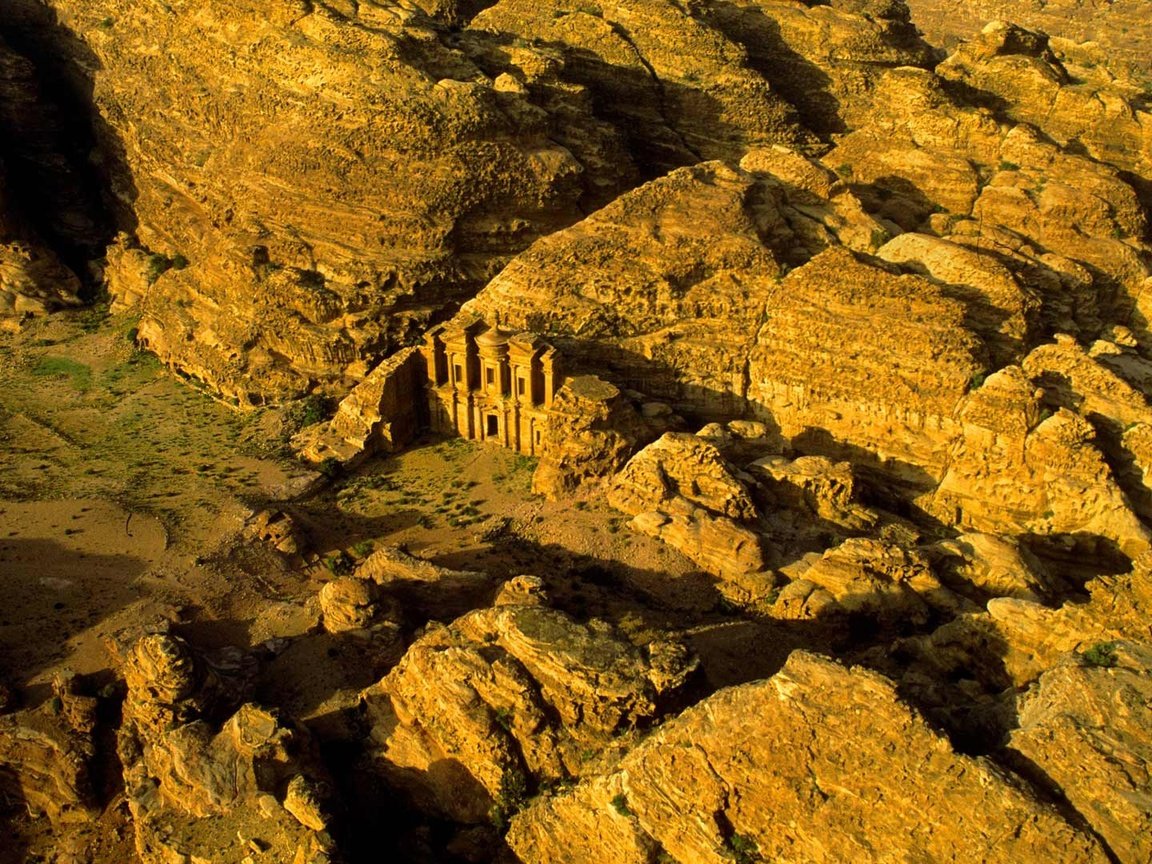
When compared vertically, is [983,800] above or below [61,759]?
above

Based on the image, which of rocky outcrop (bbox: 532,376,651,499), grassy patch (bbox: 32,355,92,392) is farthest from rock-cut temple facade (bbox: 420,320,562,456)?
grassy patch (bbox: 32,355,92,392)

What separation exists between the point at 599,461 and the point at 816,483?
6.69 m

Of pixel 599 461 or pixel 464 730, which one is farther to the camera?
pixel 599 461

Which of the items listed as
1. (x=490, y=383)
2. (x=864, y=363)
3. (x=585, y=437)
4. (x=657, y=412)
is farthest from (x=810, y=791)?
(x=490, y=383)

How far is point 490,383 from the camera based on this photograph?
35125 mm

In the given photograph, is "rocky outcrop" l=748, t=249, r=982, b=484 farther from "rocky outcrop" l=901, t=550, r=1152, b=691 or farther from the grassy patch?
the grassy patch

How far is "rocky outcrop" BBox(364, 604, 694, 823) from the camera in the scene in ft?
60.8

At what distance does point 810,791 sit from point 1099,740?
439 centimetres

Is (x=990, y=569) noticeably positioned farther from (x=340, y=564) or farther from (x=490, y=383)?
(x=340, y=564)

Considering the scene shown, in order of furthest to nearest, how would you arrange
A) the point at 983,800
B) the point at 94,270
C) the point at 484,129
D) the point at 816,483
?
the point at 94,270, the point at 484,129, the point at 816,483, the point at 983,800

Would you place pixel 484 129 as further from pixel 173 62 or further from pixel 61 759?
pixel 61 759

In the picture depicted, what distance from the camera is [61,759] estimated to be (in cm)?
2189

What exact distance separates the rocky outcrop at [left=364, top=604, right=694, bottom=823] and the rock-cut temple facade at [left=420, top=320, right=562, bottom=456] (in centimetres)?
1450

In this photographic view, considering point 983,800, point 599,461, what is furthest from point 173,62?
point 983,800
